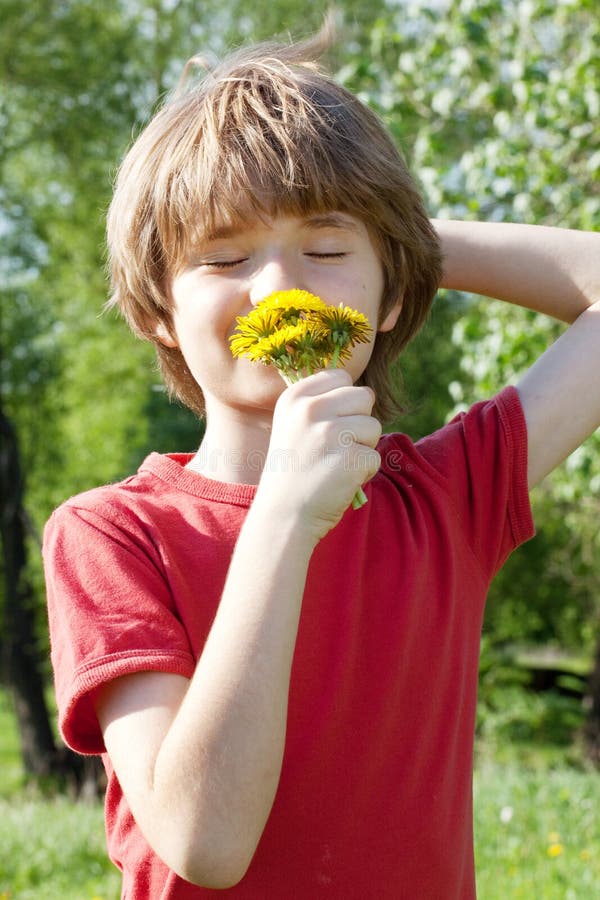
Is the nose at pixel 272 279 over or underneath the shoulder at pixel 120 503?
over

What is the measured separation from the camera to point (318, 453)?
49.4 inches

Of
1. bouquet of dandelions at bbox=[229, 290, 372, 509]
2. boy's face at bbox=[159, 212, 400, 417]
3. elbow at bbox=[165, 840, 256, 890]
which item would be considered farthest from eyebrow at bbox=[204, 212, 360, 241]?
elbow at bbox=[165, 840, 256, 890]

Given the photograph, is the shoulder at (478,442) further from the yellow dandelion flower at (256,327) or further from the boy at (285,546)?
the yellow dandelion flower at (256,327)

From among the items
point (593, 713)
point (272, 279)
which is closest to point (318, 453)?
point (272, 279)

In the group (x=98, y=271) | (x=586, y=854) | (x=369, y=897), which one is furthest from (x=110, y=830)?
(x=98, y=271)

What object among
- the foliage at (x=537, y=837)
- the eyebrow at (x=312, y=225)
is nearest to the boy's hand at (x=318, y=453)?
the eyebrow at (x=312, y=225)

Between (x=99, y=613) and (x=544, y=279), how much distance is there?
1.15m

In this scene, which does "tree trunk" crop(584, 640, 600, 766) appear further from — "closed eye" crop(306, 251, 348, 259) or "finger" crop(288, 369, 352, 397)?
"finger" crop(288, 369, 352, 397)

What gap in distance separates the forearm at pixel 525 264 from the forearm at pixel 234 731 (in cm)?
102

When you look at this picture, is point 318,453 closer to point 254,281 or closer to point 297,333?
point 297,333

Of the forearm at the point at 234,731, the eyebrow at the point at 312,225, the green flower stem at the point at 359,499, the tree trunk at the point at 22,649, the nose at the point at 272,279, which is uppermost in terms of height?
the eyebrow at the point at 312,225

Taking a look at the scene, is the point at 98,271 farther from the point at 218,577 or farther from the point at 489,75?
the point at 218,577

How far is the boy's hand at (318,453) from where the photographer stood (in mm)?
1248

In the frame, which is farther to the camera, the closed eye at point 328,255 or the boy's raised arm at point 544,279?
the boy's raised arm at point 544,279
